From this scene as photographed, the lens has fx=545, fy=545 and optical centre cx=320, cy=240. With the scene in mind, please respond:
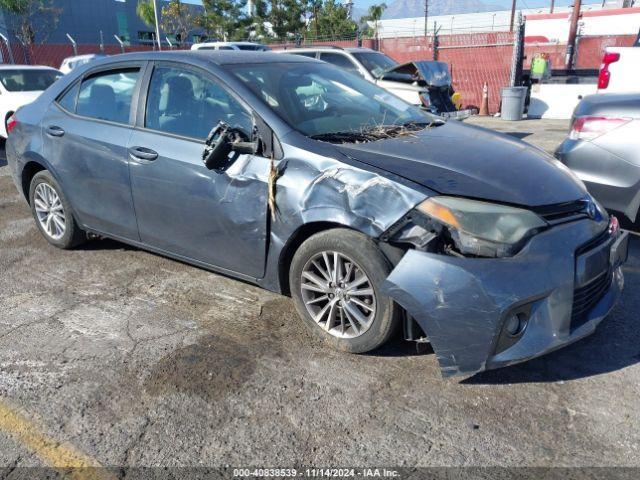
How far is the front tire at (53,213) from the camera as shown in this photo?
4788 millimetres

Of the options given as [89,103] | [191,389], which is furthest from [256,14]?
[191,389]

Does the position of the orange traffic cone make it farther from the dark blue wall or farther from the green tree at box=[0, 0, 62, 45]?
the dark blue wall

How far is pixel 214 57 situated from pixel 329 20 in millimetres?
37469

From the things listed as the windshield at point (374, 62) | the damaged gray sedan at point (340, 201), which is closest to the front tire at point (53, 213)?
the damaged gray sedan at point (340, 201)

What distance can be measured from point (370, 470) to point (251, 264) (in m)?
1.58

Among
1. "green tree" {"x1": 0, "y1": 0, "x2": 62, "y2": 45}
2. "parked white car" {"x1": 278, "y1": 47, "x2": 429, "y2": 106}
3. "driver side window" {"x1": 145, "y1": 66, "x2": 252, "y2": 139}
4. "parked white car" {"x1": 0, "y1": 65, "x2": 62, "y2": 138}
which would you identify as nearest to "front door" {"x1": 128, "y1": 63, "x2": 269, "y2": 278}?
"driver side window" {"x1": 145, "y1": 66, "x2": 252, "y2": 139}

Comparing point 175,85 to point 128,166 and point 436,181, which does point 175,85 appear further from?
point 436,181

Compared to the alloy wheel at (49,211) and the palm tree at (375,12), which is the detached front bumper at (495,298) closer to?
the alloy wheel at (49,211)

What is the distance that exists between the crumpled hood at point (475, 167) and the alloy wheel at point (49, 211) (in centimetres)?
299

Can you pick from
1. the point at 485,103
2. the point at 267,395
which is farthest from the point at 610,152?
the point at 485,103

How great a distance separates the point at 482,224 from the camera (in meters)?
2.73

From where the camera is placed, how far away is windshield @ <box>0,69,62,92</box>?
35.9ft

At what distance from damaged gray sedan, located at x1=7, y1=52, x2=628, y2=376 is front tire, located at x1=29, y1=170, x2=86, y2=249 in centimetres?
15

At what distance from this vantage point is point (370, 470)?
2.35 meters
